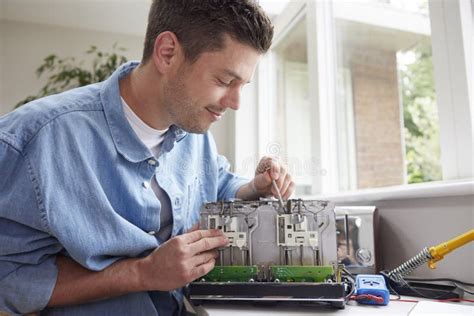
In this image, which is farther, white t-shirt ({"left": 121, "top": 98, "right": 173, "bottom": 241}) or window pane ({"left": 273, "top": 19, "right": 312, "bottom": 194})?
window pane ({"left": 273, "top": 19, "right": 312, "bottom": 194})

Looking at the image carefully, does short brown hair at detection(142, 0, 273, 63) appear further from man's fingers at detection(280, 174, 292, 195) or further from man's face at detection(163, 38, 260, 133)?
man's fingers at detection(280, 174, 292, 195)

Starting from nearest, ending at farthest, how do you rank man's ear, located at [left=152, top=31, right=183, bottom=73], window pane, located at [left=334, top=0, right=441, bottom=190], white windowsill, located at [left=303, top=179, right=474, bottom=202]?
white windowsill, located at [left=303, top=179, right=474, bottom=202] < man's ear, located at [left=152, top=31, right=183, bottom=73] < window pane, located at [left=334, top=0, right=441, bottom=190]

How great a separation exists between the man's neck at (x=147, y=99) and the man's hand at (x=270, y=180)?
317 mm

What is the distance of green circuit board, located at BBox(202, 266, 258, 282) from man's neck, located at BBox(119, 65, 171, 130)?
1.42 feet

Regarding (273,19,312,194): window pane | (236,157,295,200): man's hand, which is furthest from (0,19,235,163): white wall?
(236,157,295,200): man's hand

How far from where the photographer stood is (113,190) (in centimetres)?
88

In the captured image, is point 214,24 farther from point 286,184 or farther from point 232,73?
point 286,184

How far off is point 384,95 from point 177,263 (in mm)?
1926

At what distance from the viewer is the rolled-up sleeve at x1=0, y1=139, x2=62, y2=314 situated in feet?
2.45

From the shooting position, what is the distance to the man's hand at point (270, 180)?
3.50 feet

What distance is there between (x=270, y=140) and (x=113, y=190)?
1.67 m

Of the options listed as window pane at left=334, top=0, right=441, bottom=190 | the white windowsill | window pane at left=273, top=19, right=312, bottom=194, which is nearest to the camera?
the white windowsill

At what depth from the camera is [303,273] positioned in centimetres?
76

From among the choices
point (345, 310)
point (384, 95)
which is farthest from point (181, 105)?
point (384, 95)
